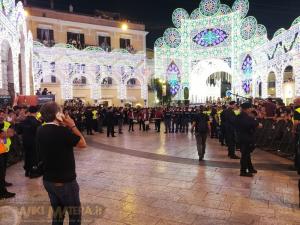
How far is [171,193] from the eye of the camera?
18.6 ft

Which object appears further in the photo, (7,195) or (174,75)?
(174,75)

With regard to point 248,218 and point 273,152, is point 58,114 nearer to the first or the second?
point 248,218

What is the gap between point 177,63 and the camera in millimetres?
27922

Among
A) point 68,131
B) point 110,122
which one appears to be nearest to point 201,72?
point 110,122

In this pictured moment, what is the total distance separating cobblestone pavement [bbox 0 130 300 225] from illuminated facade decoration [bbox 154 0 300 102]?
53.8ft

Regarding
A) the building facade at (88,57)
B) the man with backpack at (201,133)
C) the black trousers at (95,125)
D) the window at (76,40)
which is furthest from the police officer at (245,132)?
the window at (76,40)

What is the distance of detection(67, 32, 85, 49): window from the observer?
31.7 m

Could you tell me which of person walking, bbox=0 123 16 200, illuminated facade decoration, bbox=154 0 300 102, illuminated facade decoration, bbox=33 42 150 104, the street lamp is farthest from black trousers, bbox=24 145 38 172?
the street lamp

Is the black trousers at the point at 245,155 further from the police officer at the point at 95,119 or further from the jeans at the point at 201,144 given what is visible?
the police officer at the point at 95,119

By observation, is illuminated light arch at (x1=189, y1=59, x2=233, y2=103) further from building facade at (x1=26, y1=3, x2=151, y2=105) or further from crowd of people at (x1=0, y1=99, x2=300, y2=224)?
crowd of people at (x1=0, y1=99, x2=300, y2=224)

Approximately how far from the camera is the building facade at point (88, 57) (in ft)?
95.4

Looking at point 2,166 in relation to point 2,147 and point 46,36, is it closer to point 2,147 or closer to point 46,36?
point 2,147

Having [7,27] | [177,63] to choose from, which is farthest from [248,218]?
[177,63]

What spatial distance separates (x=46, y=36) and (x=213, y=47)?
17.2m
